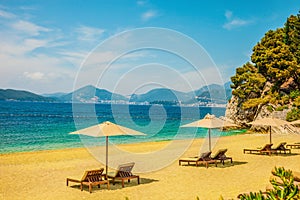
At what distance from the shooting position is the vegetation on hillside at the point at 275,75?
35.7 meters

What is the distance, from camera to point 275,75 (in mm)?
36844

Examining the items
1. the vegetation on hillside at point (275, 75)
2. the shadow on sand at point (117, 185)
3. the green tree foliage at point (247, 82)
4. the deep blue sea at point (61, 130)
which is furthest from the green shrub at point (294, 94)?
the shadow on sand at point (117, 185)

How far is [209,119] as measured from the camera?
1566 cm

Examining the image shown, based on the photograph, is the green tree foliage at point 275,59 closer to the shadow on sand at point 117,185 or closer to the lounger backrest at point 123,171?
the shadow on sand at point 117,185

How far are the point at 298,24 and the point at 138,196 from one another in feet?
117

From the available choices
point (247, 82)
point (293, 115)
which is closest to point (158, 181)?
point (293, 115)

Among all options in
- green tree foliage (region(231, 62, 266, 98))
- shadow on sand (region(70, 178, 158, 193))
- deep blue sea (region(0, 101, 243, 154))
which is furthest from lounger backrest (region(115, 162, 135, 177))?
green tree foliage (region(231, 62, 266, 98))

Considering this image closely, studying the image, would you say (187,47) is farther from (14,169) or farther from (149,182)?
(14,169)

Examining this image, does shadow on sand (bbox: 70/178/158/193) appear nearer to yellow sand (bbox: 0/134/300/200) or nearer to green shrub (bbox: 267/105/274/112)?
yellow sand (bbox: 0/134/300/200)

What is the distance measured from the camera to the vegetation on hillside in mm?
35719

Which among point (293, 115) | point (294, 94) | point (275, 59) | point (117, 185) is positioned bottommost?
point (117, 185)

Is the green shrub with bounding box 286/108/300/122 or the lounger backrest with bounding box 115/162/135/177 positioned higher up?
the green shrub with bounding box 286/108/300/122

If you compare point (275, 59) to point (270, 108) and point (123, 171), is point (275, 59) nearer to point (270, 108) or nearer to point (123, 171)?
point (270, 108)

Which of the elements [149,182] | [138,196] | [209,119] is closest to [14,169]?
[149,182]
